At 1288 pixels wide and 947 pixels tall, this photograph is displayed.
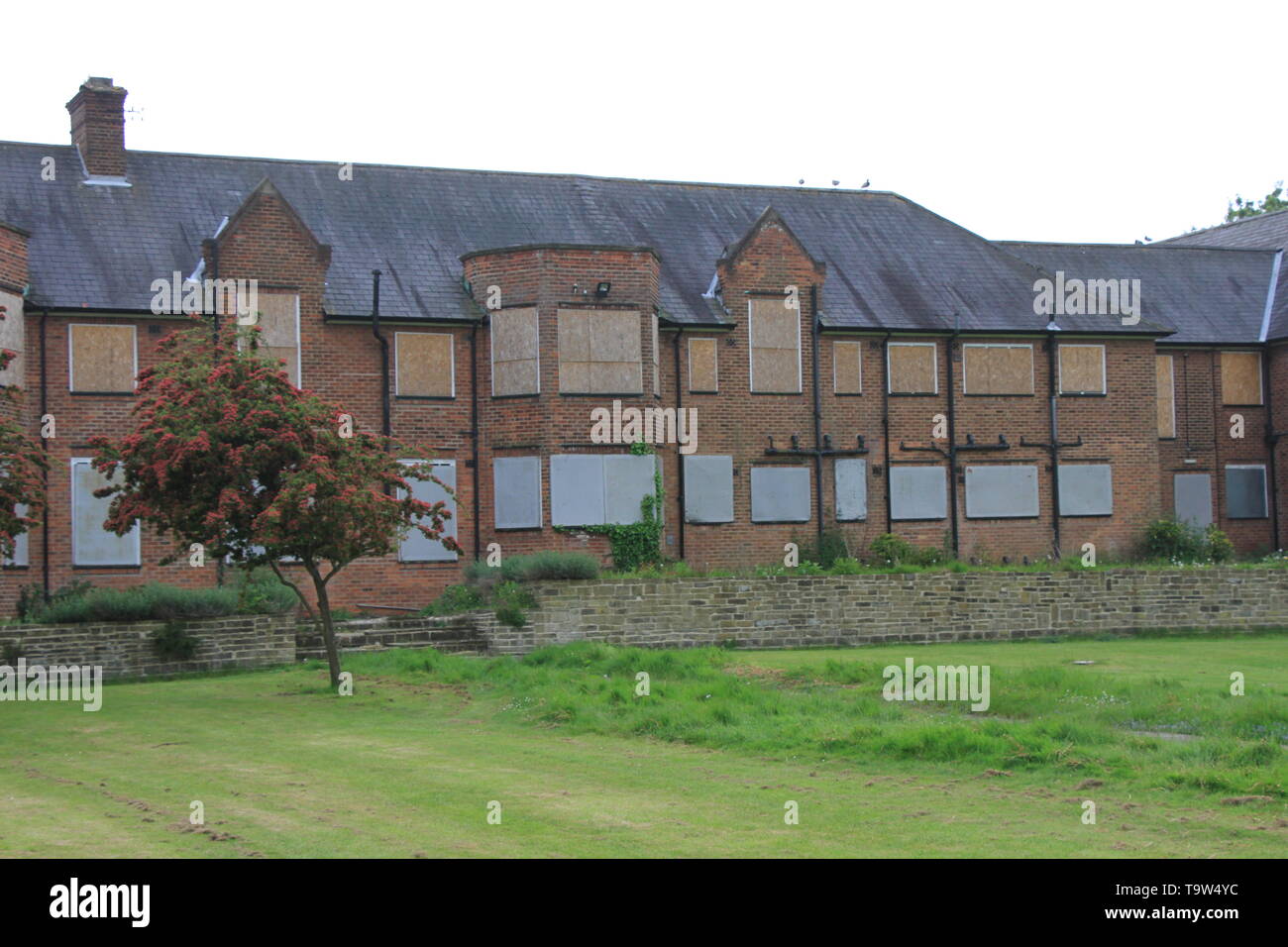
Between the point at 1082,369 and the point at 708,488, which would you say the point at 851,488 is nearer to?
the point at 708,488

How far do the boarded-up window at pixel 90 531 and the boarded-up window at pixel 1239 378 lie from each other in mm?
28289

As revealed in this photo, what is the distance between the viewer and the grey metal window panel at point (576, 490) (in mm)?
32531

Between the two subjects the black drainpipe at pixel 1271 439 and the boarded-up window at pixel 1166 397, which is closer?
the boarded-up window at pixel 1166 397

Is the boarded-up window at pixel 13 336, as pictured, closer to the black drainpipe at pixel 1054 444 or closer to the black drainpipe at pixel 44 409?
the black drainpipe at pixel 44 409

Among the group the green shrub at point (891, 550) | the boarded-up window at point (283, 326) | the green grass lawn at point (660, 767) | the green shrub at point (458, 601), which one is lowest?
the green grass lawn at point (660, 767)

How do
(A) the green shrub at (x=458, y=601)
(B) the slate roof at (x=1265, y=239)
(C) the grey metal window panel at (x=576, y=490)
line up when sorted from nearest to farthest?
(A) the green shrub at (x=458, y=601)
(C) the grey metal window panel at (x=576, y=490)
(B) the slate roof at (x=1265, y=239)

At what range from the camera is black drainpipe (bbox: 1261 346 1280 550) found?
41.4 m

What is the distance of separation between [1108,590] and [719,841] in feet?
77.1

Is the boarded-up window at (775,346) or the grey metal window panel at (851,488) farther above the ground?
the boarded-up window at (775,346)

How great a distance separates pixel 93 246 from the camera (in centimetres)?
3241

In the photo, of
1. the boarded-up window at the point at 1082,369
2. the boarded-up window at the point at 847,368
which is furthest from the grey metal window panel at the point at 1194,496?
the boarded-up window at the point at 847,368

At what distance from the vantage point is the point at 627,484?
32.8 metres

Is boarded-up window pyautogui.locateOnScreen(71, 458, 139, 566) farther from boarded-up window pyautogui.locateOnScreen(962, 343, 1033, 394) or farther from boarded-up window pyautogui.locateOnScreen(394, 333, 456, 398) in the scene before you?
boarded-up window pyautogui.locateOnScreen(962, 343, 1033, 394)
